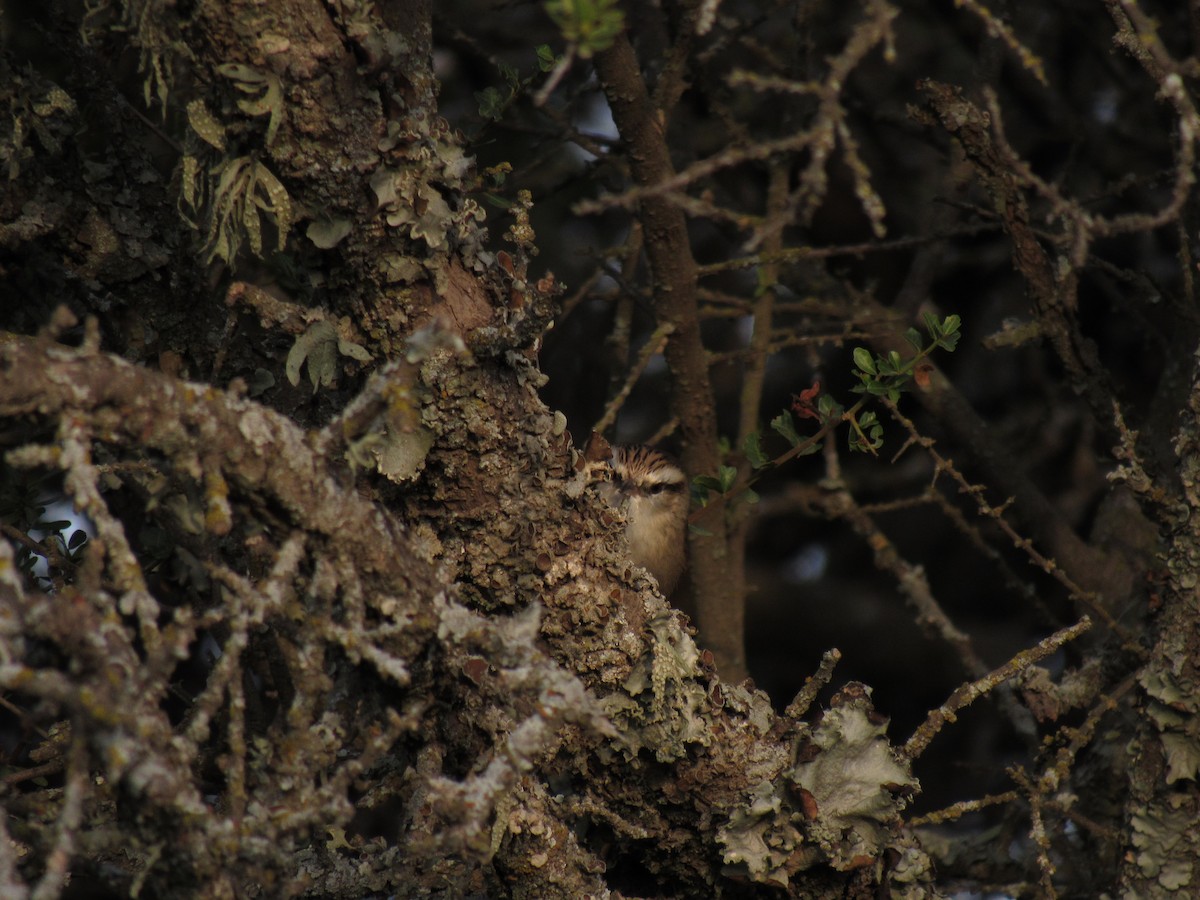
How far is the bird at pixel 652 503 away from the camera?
4.28 m

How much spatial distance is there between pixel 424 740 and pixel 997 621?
450 centimetres

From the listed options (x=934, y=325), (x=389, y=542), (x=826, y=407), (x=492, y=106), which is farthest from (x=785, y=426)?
(x=389, y=542)

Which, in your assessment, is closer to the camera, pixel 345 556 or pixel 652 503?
pixel 345 556

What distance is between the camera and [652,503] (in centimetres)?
433

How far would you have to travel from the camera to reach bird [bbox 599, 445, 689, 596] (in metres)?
4.28

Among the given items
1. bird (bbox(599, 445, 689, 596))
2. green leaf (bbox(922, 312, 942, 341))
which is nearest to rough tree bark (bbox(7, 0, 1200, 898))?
green leaf (bbox(922, 312, 942, 341))

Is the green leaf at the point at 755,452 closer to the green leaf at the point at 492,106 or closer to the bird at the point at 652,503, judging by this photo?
the green leaf at the point at 492,106

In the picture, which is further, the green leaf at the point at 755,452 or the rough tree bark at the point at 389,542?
the green leaf at the point at 755,452

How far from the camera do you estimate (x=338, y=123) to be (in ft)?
6.89

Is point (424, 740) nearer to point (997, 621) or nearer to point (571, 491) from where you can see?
point (571, 491)

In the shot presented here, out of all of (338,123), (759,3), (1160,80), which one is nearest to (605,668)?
(338,123)

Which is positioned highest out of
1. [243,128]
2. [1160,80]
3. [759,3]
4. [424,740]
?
[759,3]

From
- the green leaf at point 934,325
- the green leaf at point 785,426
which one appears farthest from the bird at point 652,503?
the green leaf at point 934,325

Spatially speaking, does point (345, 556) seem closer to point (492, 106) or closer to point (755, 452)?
point (492, 106)
